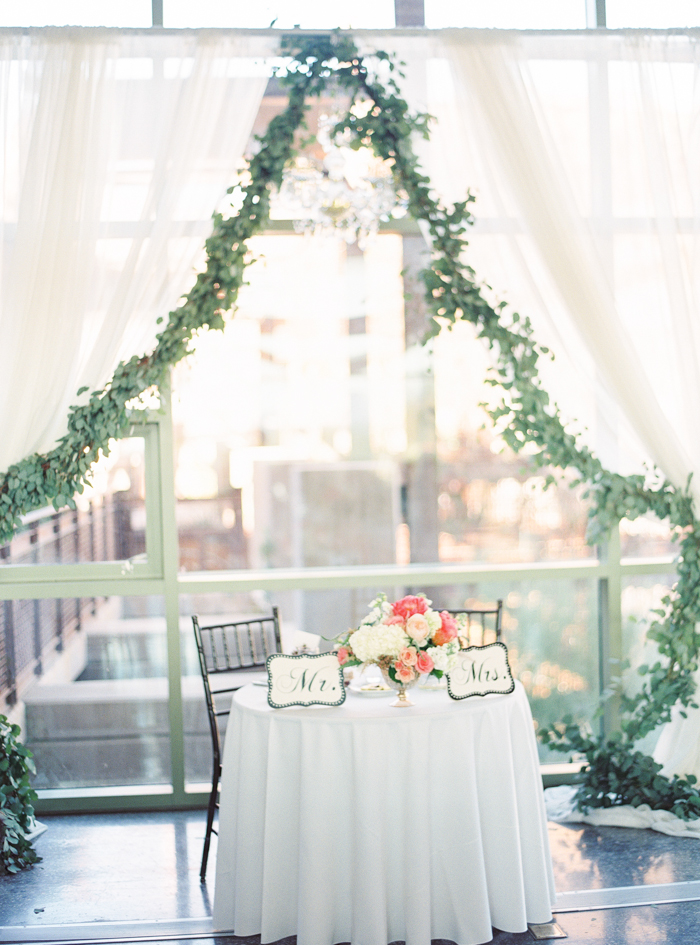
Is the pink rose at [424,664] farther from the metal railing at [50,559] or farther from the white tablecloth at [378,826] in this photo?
the metal railing at [50,559]

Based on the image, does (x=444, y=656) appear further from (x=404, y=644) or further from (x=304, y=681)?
(x=304, y=681)

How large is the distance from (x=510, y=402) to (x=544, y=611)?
3.31 feet

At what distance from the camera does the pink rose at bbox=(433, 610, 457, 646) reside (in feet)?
9.07

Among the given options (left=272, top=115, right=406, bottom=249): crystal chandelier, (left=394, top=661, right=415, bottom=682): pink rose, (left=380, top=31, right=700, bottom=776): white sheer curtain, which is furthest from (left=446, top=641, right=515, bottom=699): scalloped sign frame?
(left=272, top=115, right=406, bottom=249): crystal chandelier

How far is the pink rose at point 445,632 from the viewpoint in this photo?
2766 millimetres

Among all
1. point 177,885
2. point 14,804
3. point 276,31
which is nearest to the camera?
point 177,885

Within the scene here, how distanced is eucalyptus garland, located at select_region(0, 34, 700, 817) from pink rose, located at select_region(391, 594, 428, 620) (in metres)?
1.11

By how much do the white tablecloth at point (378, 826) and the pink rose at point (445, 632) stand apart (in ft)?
0.67

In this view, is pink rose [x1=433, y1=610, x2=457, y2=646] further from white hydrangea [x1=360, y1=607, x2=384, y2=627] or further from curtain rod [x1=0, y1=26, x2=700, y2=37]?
curtain rod [x1=0, y1=26, x2=700, y2=37]

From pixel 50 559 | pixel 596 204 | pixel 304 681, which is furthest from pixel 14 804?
pixel 596 204

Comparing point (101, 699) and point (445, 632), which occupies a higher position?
point (445, 632)

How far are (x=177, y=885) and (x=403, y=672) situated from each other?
128 cm

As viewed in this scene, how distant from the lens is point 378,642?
2.66 m

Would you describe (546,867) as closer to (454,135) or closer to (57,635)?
(57,635)
